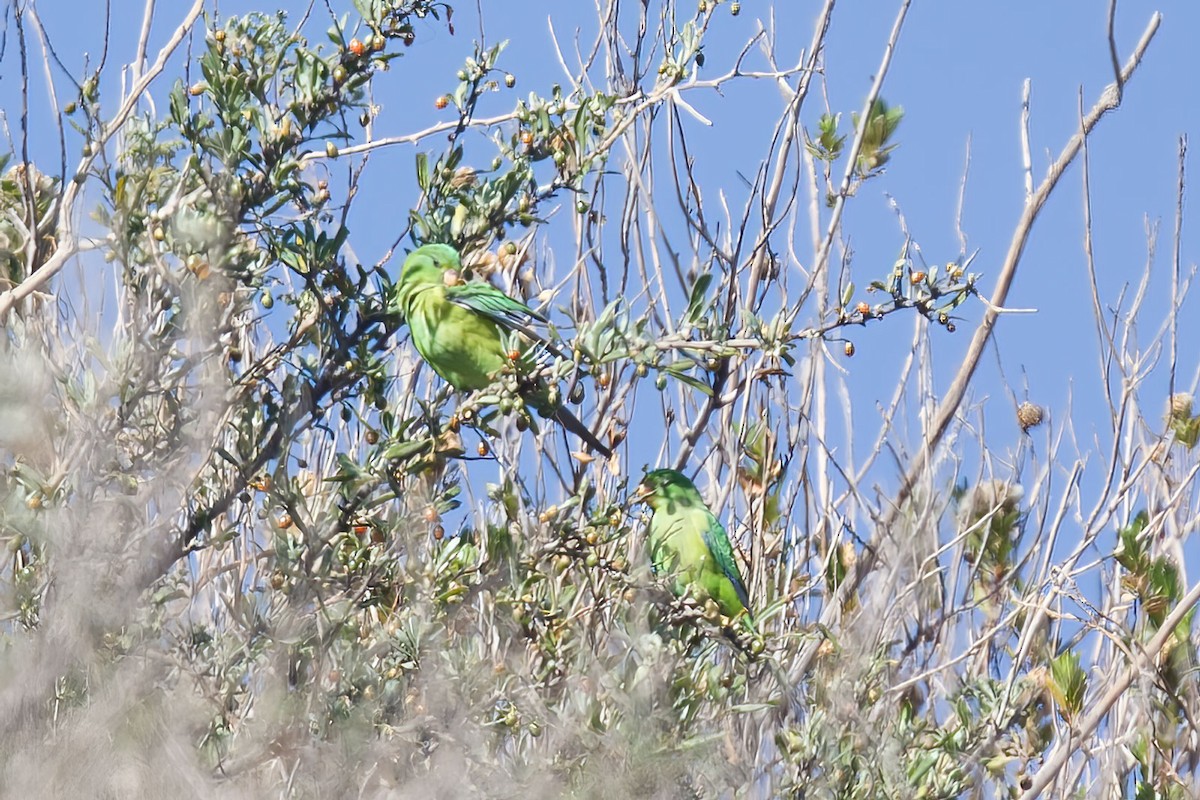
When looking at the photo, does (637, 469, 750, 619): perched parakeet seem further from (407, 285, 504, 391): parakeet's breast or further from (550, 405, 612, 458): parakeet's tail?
(407, 285, 504, 391): parakeet's breast

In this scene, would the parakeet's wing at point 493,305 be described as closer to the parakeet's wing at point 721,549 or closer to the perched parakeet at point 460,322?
the perched parakeet at point 460,322

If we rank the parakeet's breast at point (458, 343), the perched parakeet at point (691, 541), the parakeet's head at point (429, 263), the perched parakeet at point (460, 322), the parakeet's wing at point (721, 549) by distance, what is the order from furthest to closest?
the parakeet's wing at point (721, 549), the perched parakeet at point (691, 541), the parakeet's breast at point (458, 343), the perched parakeet at point (460, 322), the parakeet's head at point (429, 263)

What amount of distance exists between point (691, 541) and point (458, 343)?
Result: 53.5 inches

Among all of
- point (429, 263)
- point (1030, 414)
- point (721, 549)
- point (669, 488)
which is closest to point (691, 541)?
point (721, 549)

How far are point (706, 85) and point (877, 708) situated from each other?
1685 millimetres

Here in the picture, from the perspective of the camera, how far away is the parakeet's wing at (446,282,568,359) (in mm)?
3791

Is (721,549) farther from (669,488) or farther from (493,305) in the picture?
(493,305)

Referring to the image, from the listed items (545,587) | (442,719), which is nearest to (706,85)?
(545,587)

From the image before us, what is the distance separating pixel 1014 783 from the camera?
4.19 meters

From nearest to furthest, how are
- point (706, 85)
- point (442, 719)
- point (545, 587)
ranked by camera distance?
1. point (442, 719)
2. point (545, 587)
3. point (706, 85)

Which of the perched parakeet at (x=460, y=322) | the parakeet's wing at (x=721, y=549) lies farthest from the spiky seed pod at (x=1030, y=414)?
the perched parakeet at (x=460, y=322)

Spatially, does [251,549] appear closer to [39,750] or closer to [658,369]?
[658,369]

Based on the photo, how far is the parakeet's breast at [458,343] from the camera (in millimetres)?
3930

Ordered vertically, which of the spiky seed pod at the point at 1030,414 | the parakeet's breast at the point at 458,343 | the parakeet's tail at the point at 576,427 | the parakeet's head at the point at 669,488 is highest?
the parakeet's breast at the point at 458,343
